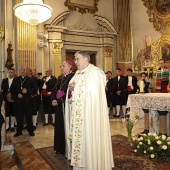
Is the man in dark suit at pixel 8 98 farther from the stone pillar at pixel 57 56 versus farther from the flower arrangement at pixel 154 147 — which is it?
the flower arrangement at pixel 154 147

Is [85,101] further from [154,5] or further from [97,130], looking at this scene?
[154,5]

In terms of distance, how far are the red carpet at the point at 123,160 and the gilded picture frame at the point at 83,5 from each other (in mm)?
8034

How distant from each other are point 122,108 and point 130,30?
4872 mm

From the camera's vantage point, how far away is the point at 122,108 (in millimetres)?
9266

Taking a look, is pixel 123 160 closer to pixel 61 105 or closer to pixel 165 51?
pixel 61 105

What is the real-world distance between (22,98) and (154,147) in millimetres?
3603

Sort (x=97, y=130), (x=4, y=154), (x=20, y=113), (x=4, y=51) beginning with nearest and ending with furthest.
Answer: (x=97, y=130)
(x=4, y=154)
(x=20, y=113)
(x=4, y=51)

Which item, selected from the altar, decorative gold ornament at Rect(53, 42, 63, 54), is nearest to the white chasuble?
the altar

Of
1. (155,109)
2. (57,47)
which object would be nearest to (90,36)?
(57,47)

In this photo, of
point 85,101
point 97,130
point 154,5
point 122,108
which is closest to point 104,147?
point 97,130

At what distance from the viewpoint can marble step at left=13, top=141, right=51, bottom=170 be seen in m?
3.96

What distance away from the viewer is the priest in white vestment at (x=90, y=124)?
3.09 meters

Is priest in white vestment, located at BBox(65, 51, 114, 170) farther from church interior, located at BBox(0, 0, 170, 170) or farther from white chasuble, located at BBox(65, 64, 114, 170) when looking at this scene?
church interior, located at BBox(0, 0, 170, 170)

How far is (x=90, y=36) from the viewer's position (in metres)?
11.5
